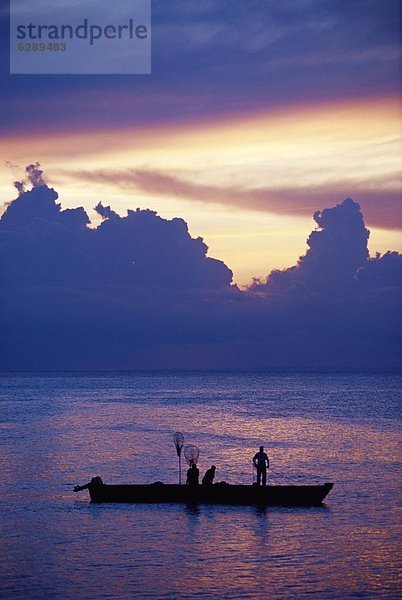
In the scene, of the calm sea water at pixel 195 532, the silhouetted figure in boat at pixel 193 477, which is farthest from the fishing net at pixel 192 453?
the calm sea water at pixel 195 532

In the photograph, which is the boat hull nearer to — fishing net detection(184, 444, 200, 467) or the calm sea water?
the calm sea water

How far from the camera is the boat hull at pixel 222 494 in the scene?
37.8 meters

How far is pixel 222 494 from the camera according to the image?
38.0 meters

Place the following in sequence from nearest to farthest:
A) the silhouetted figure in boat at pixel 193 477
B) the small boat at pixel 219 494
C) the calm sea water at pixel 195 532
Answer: the calm sea water at pixel 195 532 < the small boat at pixel 219 494 < the silhouetted figure in boat at pixel 193 477

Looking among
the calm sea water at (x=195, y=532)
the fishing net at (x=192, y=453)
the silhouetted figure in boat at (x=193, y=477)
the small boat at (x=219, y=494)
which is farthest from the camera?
the fishing net at (x=192, y=453)

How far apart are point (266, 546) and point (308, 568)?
3190mm

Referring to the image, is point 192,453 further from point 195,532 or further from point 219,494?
point 195,532

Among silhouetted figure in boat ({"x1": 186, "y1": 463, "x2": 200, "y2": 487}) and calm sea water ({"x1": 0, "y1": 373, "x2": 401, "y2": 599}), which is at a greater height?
silhouetted figure in boat ({"x1": 186, "y1": 463, "x2": 200, "y2": 487})

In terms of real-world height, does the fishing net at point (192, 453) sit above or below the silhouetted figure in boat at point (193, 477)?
above

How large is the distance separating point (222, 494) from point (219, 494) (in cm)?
13

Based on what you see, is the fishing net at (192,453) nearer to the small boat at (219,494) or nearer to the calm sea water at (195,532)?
the small boat at (219,494)

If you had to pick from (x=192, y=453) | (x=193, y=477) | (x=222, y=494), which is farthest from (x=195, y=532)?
(x=192, y=453)

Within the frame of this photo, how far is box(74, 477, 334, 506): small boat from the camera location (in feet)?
124

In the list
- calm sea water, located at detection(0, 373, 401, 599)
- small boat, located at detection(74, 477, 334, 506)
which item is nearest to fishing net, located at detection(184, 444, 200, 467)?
small boat, located at detection(74, 477, 334, 506)
